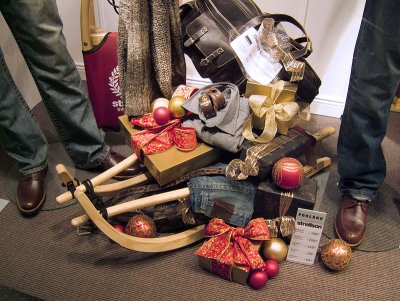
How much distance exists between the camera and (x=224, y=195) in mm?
1074

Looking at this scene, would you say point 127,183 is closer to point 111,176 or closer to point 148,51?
point 111,176

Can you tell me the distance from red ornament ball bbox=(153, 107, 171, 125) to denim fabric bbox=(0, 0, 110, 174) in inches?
11.8

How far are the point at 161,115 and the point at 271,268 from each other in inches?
21.4

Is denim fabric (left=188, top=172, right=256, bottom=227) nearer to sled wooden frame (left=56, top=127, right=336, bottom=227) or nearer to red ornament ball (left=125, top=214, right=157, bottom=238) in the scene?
sled wooden frame (left=56, top=127, right=336, bottom=227)

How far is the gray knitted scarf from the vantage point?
112cm

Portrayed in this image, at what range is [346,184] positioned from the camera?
47.9 inches

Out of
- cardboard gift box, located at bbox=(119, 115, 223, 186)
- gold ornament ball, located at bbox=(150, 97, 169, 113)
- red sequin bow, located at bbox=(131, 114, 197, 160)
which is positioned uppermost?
gold ornament ball, located at bbox=(150, 97, 169, 113)

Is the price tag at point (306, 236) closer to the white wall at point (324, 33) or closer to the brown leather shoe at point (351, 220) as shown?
the brown leather shoe at point (351, 220)

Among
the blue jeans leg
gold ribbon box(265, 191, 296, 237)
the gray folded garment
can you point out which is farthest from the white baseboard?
the blue jeans leg

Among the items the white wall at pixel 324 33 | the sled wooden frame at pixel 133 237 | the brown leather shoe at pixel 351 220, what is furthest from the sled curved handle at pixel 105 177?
the white wall at pixel 324 33

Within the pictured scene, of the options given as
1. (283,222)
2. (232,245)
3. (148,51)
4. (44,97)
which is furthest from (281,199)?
(44,97)

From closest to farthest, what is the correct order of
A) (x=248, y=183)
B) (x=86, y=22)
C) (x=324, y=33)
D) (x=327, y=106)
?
1. (x=248, y=183)
2. (x=86, y=22)
3. (x=324, y=33)
4. (x=327, y=106)

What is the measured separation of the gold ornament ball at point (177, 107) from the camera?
1157 mm

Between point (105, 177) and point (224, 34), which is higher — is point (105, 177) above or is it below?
below
